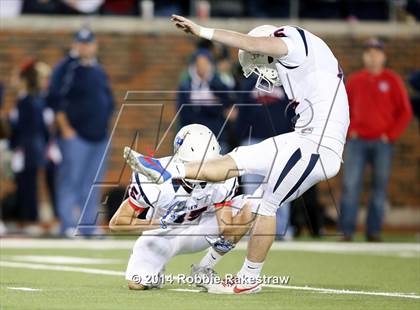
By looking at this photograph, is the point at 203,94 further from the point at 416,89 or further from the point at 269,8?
the point at 269,8

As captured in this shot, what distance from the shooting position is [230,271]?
9.86 m

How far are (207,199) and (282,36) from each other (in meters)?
1.17

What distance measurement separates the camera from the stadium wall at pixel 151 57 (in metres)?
16.3

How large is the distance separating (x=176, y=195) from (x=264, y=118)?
5.71m

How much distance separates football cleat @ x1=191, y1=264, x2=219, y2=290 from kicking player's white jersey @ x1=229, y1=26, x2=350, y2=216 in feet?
1.79

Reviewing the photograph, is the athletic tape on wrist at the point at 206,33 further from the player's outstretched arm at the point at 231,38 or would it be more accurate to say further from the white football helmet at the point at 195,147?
the white football helmet at the point at 195,147

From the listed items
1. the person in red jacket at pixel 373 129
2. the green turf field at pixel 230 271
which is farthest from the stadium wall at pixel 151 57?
the green turf field at pixel 230 271

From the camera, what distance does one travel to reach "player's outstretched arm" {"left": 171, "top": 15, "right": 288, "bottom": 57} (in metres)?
7.44

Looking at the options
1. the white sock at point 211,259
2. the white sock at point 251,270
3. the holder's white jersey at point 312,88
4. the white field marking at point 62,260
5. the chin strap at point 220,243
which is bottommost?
the white field marking at point 62,260

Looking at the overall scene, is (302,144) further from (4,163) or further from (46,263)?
(4,163)

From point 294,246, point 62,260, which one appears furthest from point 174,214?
point 294,246

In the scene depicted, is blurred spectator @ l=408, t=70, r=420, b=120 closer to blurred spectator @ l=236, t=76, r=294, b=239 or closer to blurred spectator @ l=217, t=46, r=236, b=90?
blurred spectator @ l=236, t=76, r=294, b=239

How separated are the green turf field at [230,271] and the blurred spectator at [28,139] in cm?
221

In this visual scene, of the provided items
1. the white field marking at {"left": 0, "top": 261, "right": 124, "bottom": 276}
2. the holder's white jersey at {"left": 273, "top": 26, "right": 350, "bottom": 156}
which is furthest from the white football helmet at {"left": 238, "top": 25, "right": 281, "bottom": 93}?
the white field marking at {"left": 0, "top": 261, "right": 124, "bottom": 276}
